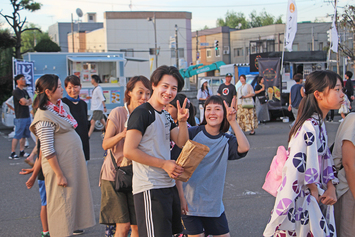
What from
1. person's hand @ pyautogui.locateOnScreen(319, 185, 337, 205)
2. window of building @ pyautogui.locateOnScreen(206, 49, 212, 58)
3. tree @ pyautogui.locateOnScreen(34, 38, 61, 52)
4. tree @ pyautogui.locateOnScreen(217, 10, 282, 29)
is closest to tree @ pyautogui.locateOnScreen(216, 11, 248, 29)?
tree @ pyautogui.locateOnScreen(217, 10, 282, 29)

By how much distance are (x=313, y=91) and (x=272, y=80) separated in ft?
45.4

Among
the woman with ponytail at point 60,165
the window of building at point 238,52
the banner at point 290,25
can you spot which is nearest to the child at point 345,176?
the woman with ponytail at point 60,165

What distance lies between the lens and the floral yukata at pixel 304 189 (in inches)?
103

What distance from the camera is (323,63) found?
61.8 ft

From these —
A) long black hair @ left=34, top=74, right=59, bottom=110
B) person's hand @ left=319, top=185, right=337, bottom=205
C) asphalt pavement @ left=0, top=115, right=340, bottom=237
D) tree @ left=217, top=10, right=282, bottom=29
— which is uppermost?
tree @ left=217, top=10, right=282, bottom=29

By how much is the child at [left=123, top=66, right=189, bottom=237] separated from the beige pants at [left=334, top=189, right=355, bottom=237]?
1242mm

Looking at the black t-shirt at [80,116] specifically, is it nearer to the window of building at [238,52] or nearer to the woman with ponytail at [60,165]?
the woman with ponytail at [60,165]

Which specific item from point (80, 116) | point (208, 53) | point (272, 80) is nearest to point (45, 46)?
point (272, 80)

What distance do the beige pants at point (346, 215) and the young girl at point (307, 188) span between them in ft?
0.51

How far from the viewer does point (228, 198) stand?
5.71m

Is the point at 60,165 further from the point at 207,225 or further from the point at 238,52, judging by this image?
the point at 238,52

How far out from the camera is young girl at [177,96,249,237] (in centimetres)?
304

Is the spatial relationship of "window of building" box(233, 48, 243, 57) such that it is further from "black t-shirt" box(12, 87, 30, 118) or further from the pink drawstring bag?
the pink drawstring bag

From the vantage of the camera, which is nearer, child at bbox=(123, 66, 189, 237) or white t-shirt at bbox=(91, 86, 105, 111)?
child at bbox=(123, 66, 189, 237)
